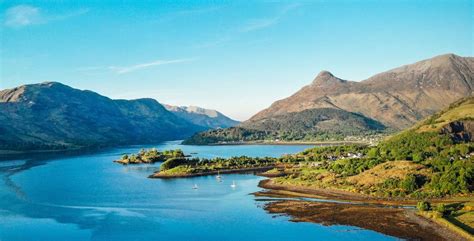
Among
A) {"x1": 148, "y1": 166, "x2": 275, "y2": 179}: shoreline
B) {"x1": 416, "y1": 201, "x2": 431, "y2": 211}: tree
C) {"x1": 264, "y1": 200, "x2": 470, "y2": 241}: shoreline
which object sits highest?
{"x1": 148, "y1": 166, "x2": 275, "y2": 179}: shoreline

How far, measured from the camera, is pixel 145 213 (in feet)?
345

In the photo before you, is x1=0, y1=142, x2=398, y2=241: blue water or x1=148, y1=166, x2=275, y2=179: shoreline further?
x1=148, y1=166, x2=275, y2=179: shoreline

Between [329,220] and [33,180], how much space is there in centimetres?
11581

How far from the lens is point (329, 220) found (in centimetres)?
9094

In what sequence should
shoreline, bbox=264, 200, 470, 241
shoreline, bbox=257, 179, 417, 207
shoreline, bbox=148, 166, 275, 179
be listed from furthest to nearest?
shoreline, bbox=148, 166, 275, 179
shoreline, bbox=257, 179, 417, 207
shoreline, bbox=264, 200, 470, 241

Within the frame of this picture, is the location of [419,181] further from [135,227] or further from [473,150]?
[135,227]

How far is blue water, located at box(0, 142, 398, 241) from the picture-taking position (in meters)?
84.9

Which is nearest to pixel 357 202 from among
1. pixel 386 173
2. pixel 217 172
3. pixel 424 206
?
pixel 424 206

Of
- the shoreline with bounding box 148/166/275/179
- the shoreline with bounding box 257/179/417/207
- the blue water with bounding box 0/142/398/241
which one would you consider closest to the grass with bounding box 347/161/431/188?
the shoreline with bounding box 257/179/417/207

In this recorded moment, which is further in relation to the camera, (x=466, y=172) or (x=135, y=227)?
(x=466, y=172)

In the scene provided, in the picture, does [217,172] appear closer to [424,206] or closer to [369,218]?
[369,218]

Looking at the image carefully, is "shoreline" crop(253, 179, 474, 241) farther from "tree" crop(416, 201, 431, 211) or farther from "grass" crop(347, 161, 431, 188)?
"grass" crop(347, 161, 431, 188)

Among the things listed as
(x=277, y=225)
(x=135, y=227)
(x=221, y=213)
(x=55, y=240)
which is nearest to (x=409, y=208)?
(x=277, y=225)

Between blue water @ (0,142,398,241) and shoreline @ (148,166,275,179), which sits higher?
shoreline @ (148,166,275,179)
